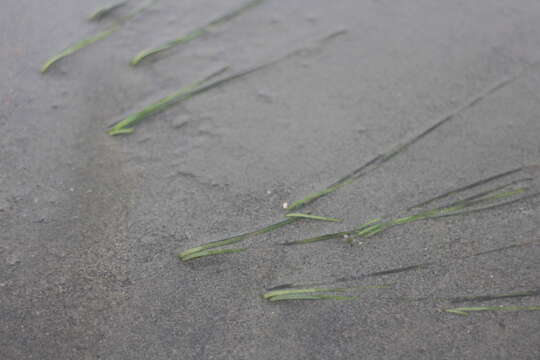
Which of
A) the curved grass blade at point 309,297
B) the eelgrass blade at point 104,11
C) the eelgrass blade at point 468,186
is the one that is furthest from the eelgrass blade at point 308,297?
the eelgrass blade at point 104,11

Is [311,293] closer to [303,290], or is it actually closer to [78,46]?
[303,290]

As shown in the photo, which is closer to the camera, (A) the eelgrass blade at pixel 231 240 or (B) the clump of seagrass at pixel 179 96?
(A) the eelgrass blade at pixel 231 240

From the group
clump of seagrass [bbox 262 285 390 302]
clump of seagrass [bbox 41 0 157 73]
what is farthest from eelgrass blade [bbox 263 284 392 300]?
clump of seagrass [bbox 41 0 157 73]

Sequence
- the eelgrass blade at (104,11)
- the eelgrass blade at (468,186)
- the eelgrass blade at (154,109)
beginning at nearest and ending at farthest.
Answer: the eelgrass blade at (468,186), the eelgrass blade at (154,109), the eelgrass blade at (104,11)

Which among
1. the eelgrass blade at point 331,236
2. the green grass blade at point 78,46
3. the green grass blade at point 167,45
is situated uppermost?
the green grass blade at point 78,46

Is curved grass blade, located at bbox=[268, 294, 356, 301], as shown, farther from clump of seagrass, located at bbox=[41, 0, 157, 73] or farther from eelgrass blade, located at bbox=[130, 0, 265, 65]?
clump of seagrass, located at bbox=[41, 0, 157, 73]

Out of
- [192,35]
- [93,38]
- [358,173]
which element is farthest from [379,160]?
[93,38]

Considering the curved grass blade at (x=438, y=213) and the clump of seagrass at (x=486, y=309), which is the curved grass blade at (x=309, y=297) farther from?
the clump of seagrass at (x=486, y=309)

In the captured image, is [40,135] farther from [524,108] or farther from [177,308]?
[524,108]
